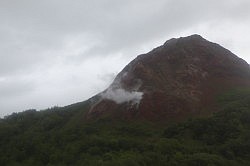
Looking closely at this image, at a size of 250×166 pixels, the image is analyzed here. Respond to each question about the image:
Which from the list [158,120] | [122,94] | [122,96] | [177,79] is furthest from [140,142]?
[177,79]

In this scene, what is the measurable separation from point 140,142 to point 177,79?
8.50m

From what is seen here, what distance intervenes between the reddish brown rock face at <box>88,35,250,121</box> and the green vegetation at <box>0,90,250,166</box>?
4.39ft

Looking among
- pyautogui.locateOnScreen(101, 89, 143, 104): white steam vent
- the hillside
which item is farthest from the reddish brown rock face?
pyautogui.locateOnScreen(101, 89, 143, 104): white steam vent

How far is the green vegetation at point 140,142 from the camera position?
2848 cm

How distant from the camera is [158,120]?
35875mm

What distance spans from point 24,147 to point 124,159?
34.6 feet

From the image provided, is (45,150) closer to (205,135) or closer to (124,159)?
(124,159)

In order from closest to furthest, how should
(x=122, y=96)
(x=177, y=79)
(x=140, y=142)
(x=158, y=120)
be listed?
1. (x=140, y=142)
2. (x=158, y=120)
3. (x=122, y=96)
4. (x=177, y=79)

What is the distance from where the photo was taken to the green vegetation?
1121 inches

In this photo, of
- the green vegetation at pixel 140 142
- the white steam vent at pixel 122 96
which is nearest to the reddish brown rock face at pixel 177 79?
the white steam vent at pixel 122 96

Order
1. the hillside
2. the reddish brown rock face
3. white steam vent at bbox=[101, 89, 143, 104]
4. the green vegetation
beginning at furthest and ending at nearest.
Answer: white steam vent at bbox=[101, 89, 143, 104]
the reddish brown rock face
the hillside
the green vegetation

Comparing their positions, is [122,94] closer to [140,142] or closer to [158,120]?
[158,120]

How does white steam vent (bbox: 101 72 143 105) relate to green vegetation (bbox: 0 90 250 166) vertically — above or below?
above

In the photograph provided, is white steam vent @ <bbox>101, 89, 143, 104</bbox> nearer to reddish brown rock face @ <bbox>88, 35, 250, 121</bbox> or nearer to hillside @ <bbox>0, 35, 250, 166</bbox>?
hillside @ <bbox>0, 35, 250, 166</bbox>
